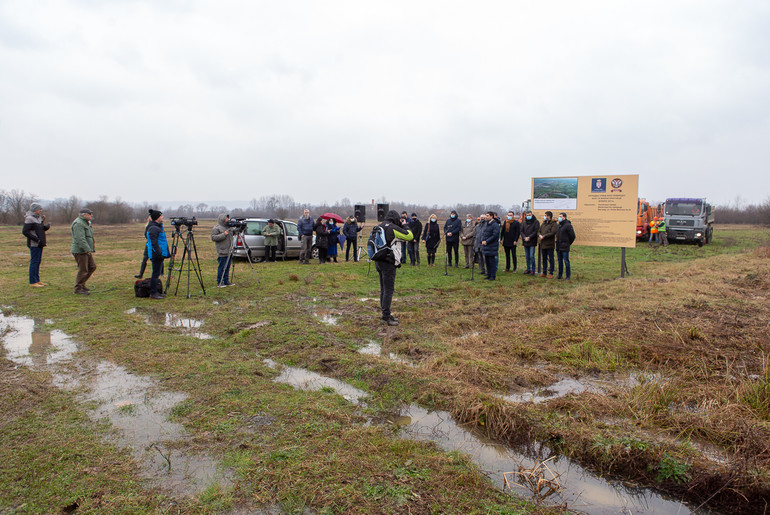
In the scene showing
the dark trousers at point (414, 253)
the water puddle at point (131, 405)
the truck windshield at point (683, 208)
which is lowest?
the water puddle at point (131, 405)

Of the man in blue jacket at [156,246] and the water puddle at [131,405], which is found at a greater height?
the man in blue jacket at [156,246]

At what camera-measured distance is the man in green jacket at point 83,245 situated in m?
9.18

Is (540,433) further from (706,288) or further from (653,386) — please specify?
(706,288)

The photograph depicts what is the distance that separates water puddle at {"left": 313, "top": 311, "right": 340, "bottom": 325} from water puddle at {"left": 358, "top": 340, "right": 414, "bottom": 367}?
50.7 inches

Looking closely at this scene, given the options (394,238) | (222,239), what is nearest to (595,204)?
(394,238)

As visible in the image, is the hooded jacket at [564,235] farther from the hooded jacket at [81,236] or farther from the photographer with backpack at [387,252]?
the hooded jacket at [81,236]

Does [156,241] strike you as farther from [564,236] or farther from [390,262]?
[564,236]

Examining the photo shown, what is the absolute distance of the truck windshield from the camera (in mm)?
23141

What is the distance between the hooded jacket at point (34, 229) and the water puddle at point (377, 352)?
27.8 ft

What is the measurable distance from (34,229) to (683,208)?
87.9ft

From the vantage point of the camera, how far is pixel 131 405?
169 inches

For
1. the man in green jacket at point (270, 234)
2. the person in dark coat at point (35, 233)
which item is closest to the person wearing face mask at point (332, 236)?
the man in green jacket at point (270, 234)

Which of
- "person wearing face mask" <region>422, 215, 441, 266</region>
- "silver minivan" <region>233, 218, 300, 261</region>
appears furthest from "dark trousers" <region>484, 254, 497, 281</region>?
"silver minivan" <region>233, 218, 300, 261</region>

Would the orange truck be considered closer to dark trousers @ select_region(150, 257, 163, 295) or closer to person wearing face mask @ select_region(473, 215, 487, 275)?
person wearing face mask @ select_region(473, 215, 487, 275)
